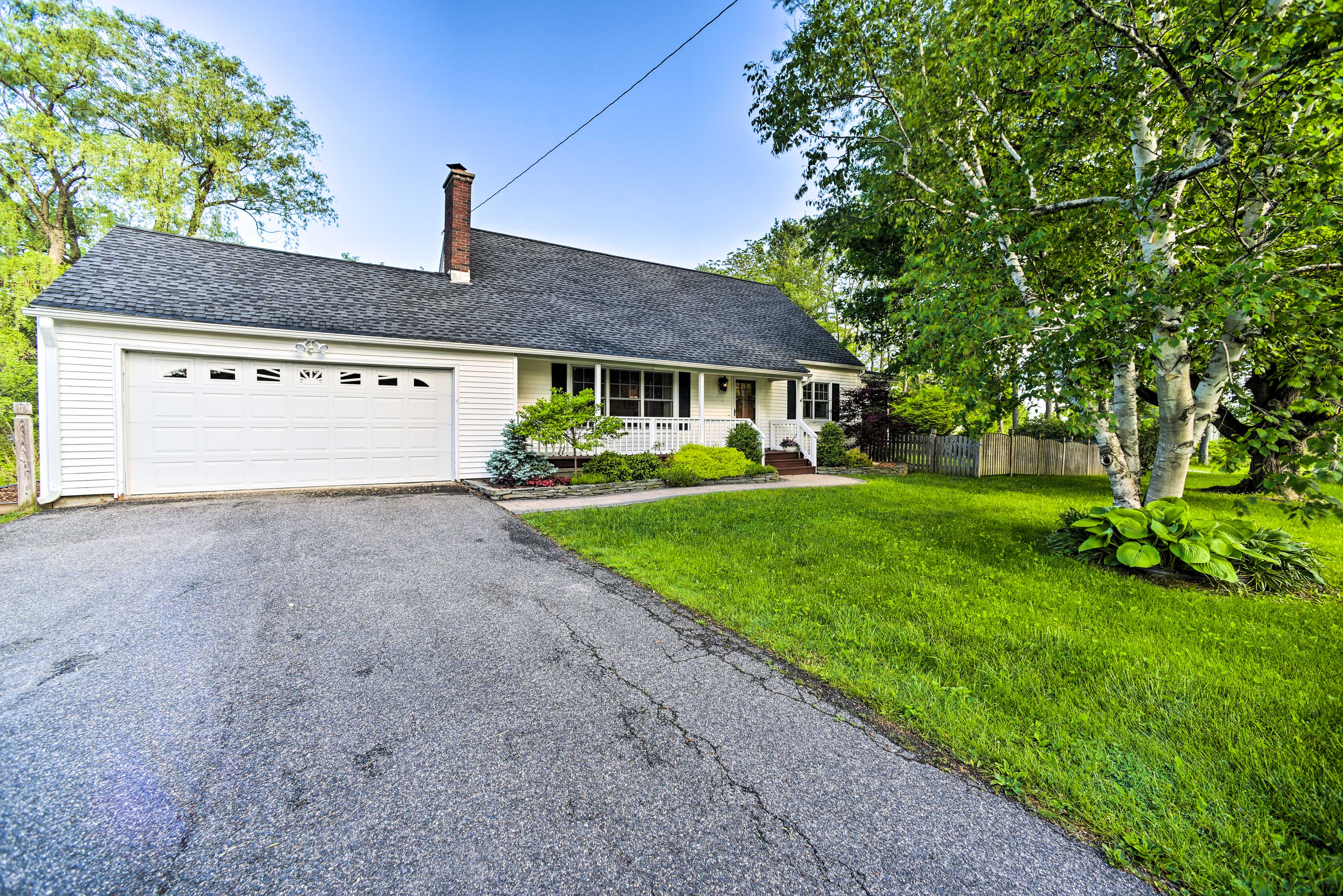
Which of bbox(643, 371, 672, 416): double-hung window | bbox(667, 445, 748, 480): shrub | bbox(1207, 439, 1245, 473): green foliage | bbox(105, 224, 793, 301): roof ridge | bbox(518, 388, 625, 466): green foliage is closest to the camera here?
bbox(1207, 439, 1245, 473): green foliage

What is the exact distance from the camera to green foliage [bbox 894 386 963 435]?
46.2ft

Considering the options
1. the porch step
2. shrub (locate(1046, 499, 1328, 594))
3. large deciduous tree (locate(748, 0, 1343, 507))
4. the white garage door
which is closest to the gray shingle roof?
the white garage door

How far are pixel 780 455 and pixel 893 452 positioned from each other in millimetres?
3854

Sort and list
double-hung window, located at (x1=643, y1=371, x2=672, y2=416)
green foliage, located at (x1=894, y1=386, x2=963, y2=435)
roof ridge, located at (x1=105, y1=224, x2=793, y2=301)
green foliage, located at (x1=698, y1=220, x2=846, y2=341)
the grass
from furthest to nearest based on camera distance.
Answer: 1. green foliage, located at (x1=698, y1=220, x2=846, y2=341)
2. green foliage, located at (x1=894, y1=386, x2=963, y2=435)
3. double-hung window, located at (x1=643, y1=371, x2=672, y2=416)
4. roof ridge, located at (x1=105, y1=224, x2=793, y2=301)
5. the grass

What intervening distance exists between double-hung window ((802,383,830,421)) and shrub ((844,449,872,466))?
1990mm

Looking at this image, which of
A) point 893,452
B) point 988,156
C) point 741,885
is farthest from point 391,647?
point 893,452

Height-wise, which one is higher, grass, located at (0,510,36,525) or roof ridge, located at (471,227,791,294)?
roof ridge, located at (471,227,791,294)

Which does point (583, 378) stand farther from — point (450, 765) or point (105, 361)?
point (450, 765)

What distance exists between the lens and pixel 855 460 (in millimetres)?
13711

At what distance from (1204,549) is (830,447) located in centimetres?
930

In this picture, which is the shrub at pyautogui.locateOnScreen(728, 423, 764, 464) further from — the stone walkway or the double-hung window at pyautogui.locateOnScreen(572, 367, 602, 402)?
the double-hung window at pyautogui.locateOnScreen(572, 367, 602, 402)

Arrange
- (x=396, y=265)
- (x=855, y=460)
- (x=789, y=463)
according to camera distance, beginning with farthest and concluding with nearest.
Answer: (x=396, y=265) → (x=855, y=460) → (x=789, y=463)

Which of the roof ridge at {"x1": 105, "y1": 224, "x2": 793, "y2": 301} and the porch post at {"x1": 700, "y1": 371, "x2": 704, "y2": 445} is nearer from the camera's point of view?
the roof ridge at {"x1": 105, "y1": 224, "x2": 793, "y2": 301}

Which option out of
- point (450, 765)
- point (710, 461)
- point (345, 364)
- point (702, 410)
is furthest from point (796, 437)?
point (450, 765)
